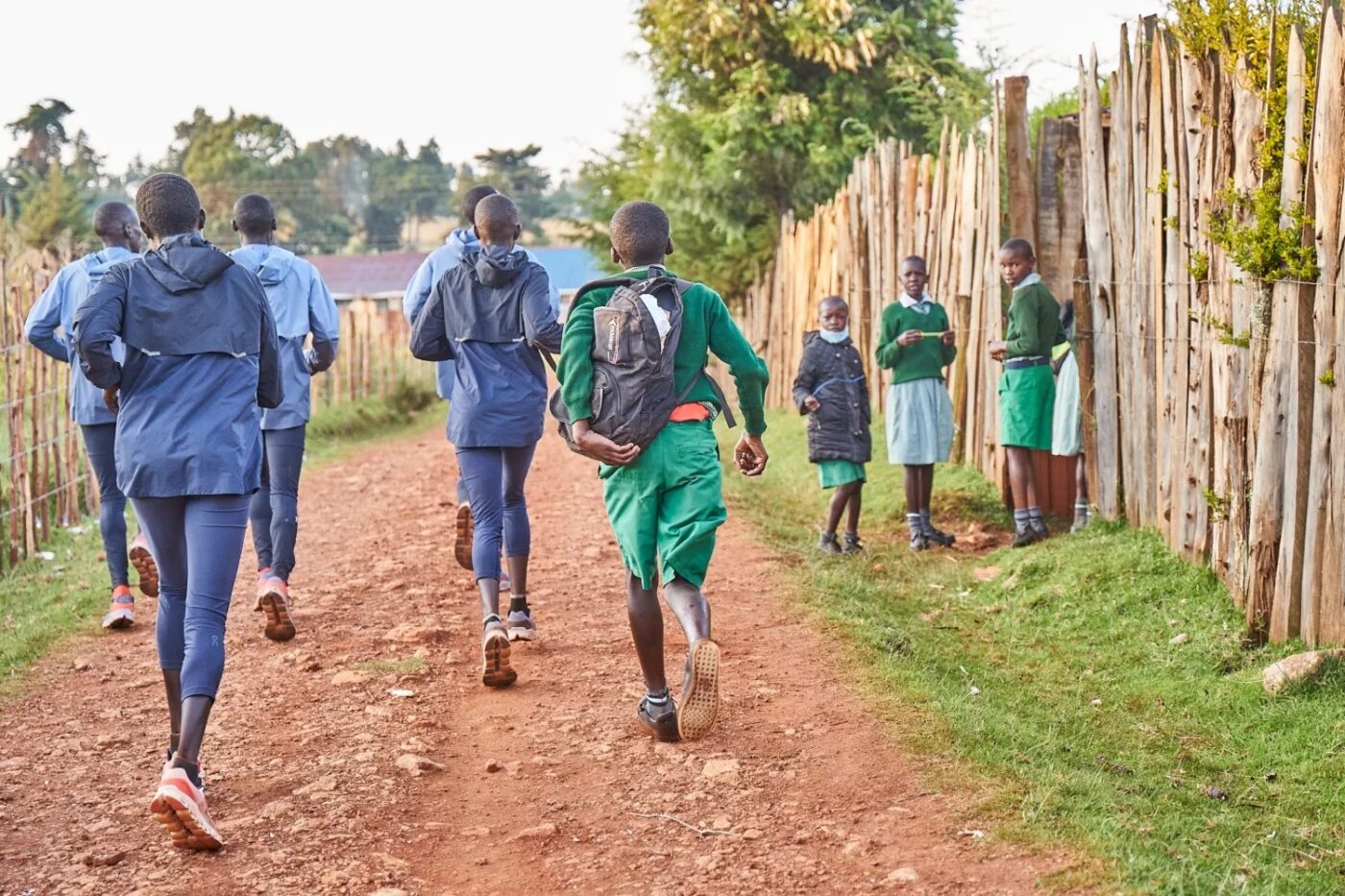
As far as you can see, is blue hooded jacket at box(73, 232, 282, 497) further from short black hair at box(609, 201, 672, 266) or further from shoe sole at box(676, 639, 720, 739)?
shoe sole at box(676, 639, 720, 739)

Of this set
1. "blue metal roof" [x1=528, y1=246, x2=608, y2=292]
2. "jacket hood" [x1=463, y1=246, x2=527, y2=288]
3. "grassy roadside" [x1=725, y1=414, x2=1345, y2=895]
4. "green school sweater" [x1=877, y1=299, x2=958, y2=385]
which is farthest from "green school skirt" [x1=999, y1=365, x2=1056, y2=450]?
"blue metal roof" [x1=528, y1=246, x2=608, y2=292]

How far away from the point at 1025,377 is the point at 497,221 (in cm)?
358

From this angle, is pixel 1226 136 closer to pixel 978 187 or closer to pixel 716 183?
pixel 978 187

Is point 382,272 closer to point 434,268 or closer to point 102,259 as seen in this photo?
point 102,259

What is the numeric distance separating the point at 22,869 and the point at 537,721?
1779 millimetres

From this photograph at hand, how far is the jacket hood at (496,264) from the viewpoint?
600 centimetres

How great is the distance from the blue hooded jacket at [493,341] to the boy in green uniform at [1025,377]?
10.5 ft

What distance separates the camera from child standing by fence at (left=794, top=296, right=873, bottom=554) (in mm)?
8305

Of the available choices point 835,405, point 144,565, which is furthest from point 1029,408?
point 144,565

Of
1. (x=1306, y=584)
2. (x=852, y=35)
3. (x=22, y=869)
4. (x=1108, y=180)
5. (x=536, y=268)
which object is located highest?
(x=852, y=35)

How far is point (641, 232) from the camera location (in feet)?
16.1

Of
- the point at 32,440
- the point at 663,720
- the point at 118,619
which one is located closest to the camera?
the point at 663,720

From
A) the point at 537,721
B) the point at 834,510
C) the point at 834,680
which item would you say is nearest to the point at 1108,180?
the point at 834,510

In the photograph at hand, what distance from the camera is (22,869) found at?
13.7ft
